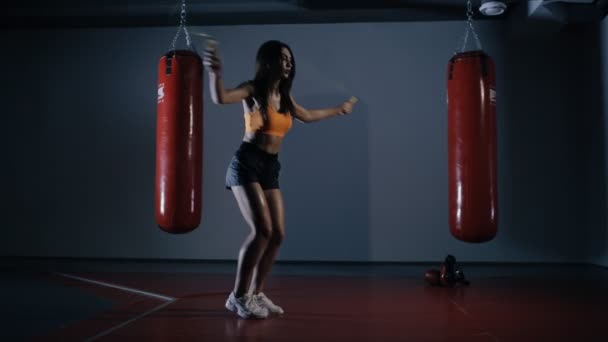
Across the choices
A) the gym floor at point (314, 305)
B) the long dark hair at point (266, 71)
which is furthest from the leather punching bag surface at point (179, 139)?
the long dark hair at point (266, 71)

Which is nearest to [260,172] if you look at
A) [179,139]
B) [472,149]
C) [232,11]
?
→ [179,139]

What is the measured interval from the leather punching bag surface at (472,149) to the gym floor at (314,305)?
530mm

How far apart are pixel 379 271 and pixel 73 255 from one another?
143 inches

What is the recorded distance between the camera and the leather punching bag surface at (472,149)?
327 centimetres

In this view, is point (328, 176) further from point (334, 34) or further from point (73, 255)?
point (73, 255)

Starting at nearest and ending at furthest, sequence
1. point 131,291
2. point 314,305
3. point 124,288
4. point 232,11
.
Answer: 1. point 314,305
2. point 131,291
3. point 124,288
4. point 232,11

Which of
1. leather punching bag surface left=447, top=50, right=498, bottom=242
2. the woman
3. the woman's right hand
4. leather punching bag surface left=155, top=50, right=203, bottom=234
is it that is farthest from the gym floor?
the woman's right hand

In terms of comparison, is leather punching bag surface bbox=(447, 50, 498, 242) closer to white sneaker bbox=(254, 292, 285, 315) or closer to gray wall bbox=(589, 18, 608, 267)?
white sneaker bbox=(254, 292, 285, 315)

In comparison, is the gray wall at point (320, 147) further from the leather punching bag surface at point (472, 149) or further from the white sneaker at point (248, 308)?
the white sneaker at point (248, 308)

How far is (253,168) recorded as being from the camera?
2.66 m

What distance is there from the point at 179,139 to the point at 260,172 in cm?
82

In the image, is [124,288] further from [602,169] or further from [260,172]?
[602,169]

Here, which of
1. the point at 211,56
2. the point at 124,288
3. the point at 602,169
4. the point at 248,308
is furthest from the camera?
the point at 602,169

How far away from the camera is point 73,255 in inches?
229
